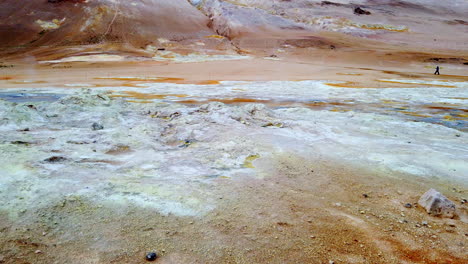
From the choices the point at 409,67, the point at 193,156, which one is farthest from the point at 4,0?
the point at 193,156

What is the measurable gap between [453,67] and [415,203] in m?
29.1

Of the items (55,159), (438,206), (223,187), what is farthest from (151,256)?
(438,206)

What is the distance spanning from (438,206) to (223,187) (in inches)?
76.9

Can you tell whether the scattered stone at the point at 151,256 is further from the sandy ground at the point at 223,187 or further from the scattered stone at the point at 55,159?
the scattered stone at the point at 55,159

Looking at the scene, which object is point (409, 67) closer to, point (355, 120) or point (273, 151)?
point (355, 120)

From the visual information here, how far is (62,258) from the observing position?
222 cm

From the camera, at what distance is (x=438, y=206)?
121 inches

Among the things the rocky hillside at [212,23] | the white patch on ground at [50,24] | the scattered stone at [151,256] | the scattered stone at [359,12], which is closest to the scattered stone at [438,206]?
the scattered stone at [151,256]

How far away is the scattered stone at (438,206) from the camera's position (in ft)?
9.96

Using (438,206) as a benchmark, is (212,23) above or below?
above

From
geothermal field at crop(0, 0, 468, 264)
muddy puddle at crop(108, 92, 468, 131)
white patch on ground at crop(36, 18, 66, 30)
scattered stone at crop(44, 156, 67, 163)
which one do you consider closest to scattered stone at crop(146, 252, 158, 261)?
geothermal field at crop(0, 0, 468, 264)

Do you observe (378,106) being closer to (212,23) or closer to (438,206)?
(438,206)

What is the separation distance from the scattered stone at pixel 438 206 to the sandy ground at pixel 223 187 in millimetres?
65

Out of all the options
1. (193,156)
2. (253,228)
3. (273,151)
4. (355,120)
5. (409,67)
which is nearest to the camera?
(253,228)
